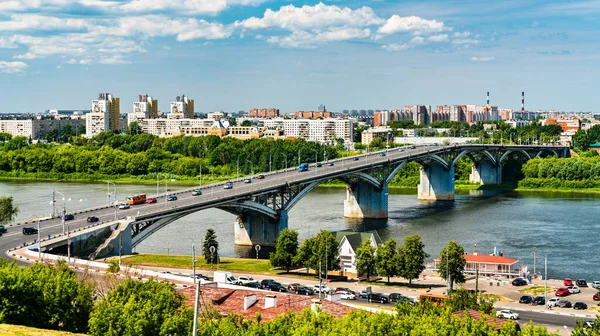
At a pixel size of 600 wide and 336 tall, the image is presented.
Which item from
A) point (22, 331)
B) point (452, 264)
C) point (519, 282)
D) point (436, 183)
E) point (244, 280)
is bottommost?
point (519, 282)

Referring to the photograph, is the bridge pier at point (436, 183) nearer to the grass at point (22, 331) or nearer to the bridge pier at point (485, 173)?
the bridge pier at point (485, 173)

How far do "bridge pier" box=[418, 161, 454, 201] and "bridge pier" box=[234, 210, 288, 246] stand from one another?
119 feet

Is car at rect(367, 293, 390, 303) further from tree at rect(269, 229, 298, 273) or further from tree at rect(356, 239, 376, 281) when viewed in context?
tree at rect(269, 229, 298, 273)

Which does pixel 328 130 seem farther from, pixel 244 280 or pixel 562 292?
pixel 244 280

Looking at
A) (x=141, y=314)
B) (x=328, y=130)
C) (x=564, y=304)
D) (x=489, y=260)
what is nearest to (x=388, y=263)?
(x=489, y=260)

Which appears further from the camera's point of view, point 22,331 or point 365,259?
point 365,259

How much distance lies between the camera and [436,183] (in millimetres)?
93750

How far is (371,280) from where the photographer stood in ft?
141

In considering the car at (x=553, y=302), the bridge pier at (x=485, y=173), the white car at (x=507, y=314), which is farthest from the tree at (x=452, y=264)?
the bridge pier at (x=485, y=173)

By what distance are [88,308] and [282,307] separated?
6.00m

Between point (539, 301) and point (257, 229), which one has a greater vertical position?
point (257, 229)

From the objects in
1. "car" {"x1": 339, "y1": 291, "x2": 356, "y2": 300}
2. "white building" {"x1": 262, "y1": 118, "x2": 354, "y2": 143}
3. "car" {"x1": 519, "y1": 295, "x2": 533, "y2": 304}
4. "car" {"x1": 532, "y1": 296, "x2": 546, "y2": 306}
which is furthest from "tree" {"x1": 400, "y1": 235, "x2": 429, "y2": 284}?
"white building" {"x1": 262, "y1": 118, "x2": 354, "y2": 143}

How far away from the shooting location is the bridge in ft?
153

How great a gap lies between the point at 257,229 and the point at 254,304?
32238 millimetres
